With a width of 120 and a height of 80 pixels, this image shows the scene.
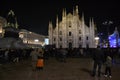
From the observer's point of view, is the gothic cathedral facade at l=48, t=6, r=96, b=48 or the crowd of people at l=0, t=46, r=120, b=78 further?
the gothic cathedral facade at l=48, t=6, r=96, b=48

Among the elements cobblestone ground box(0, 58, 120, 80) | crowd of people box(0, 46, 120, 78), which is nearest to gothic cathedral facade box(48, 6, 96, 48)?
crowd of people box(0, 46, 120, 78)

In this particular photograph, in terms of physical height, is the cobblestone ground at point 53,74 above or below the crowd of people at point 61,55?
below

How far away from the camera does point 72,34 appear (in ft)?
329

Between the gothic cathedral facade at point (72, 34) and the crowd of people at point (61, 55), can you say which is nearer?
the crowd of people at point (61, 55)

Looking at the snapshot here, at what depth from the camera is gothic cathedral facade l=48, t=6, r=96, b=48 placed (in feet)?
324

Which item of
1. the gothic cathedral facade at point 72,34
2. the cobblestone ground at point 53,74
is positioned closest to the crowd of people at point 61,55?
the cobblestone ground at point 53,74

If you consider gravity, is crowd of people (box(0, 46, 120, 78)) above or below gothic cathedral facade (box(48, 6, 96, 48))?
below

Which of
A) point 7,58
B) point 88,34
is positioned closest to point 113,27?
point 88,34

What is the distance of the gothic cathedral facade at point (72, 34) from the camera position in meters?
98.9

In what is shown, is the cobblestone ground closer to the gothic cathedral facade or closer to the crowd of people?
the crowd of people

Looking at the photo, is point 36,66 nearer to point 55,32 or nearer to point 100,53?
point 100,53

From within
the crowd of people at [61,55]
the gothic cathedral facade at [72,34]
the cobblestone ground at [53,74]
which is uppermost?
the gothic cathedral facade at [72,34]

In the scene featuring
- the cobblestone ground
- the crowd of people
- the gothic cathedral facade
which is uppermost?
the gothic cathedral facade

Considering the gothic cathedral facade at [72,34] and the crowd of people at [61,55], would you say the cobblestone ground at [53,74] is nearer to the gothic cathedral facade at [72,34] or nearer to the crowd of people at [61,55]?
the crowd of people at [61,55]
